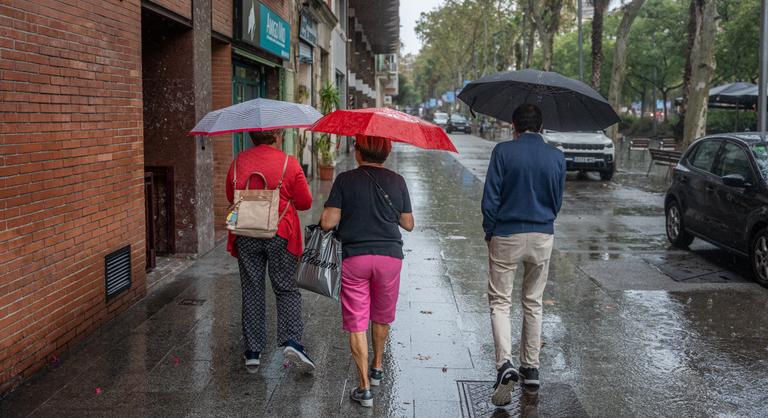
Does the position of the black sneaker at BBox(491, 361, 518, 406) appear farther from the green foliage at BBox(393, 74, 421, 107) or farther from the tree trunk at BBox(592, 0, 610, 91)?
the green foliage at BBox(393, 74, 421, 107)

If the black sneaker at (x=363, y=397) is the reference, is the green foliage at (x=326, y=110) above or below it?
above

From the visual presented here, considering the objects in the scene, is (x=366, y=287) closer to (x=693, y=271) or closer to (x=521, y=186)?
(x=521, y=186)

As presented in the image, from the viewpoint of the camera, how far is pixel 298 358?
17.1 feet

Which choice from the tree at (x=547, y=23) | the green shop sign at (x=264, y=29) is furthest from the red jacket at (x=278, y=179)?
the tree at (x=547, y=23)

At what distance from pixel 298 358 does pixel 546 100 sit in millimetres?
2519

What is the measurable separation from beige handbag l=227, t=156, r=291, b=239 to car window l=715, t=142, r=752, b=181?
5926 mm

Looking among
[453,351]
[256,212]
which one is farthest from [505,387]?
[256,212]

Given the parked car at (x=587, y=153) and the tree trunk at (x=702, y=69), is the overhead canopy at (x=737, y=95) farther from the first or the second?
the parked car at (x=587, y=153)

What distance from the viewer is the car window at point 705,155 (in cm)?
984

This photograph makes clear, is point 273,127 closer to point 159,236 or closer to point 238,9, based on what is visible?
point 159,236

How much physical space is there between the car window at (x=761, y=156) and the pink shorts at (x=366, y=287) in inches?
220

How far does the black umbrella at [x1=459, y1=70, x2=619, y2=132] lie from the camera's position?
5.40 metres

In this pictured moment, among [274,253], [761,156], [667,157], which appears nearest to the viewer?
A: [274,253]

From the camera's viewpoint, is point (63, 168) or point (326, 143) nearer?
point (63, 168)
